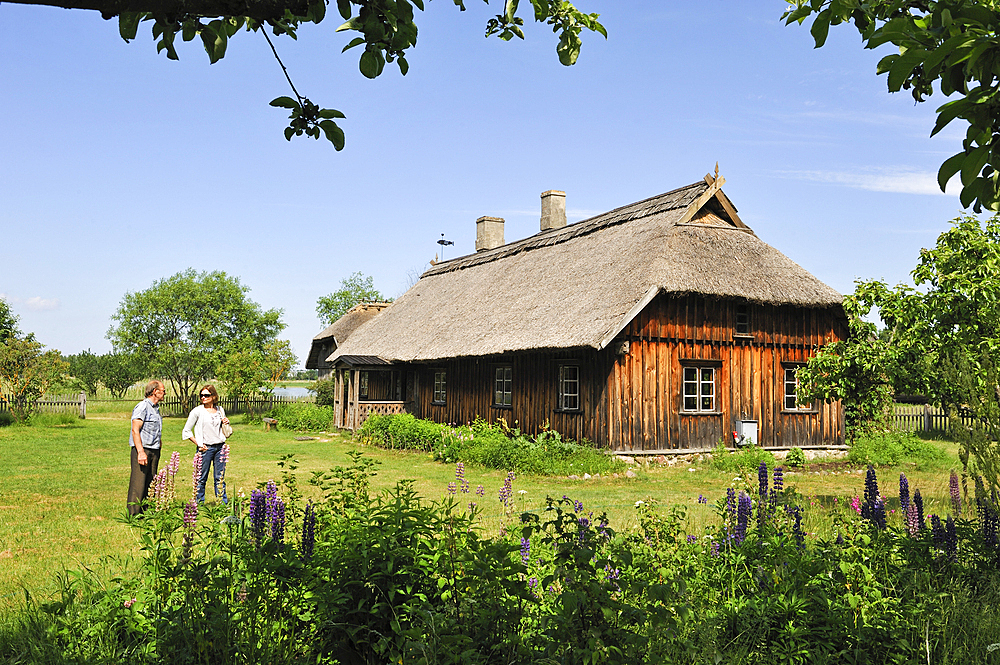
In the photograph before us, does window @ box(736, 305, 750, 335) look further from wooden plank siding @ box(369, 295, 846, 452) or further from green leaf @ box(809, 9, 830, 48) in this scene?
green leaf @ box(809, 9, 830, 48)

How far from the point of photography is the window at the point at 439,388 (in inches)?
880

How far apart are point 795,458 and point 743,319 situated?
332cm

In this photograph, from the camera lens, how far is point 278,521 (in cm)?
445

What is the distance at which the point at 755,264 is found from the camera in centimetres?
1777

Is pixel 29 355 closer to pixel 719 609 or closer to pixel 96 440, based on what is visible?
pixel 96 440

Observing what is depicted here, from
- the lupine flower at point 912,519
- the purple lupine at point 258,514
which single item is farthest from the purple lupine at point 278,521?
the lupine flower at point 912,519

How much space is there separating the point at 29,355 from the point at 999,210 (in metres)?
30.0

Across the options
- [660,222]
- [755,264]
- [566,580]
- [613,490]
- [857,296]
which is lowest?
[613,490]

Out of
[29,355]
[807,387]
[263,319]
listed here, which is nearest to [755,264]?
[807,387]

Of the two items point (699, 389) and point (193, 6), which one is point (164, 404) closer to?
point (699, 389)

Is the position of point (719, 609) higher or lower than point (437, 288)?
lower

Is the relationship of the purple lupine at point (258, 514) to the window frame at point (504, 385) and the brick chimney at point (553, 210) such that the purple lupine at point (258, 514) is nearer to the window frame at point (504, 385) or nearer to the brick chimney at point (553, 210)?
the window frame at point (504, 385)

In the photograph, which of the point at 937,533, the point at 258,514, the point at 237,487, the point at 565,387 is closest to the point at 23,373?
the point at 237,487

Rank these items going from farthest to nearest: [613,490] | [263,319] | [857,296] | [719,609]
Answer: [263,319]
[613,490]
[857,296]
[719,609]
